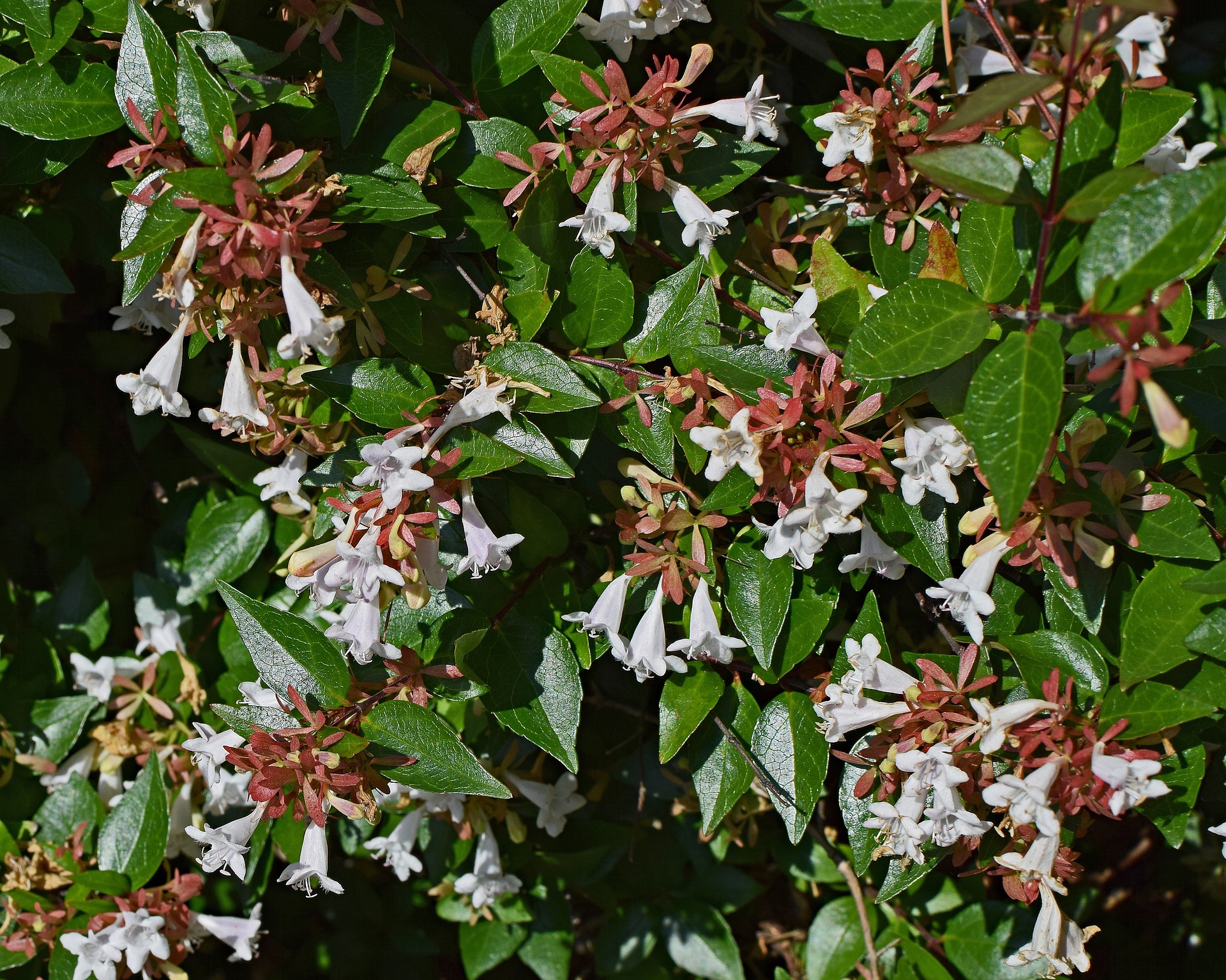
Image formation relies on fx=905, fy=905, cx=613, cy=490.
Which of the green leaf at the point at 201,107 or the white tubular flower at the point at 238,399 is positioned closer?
the green leaf at the point at 201,107

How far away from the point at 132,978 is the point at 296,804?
100 cm

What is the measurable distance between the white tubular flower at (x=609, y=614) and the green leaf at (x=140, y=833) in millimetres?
949

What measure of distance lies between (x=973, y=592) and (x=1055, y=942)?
1.88ft

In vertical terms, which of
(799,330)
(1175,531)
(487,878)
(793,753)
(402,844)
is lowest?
(487,878)

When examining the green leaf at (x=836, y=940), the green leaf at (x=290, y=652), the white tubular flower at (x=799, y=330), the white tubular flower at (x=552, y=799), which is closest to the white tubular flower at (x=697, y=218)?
the white tubular flower at (x=799, y=330)

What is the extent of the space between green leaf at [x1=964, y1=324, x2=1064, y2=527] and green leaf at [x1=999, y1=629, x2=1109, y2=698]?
1.52 feet

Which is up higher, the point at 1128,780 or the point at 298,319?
the point at 298,319

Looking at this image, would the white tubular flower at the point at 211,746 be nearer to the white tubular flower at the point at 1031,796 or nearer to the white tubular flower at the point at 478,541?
the white tubular flower at the point at 478,541

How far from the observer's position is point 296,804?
4.53 ft

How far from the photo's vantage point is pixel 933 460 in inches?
49.0

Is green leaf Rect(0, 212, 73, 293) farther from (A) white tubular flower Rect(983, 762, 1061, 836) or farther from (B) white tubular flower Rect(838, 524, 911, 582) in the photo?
(A) white tubular flower Rect(983, 762, 1061, 836)

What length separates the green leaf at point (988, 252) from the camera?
3.94 feet

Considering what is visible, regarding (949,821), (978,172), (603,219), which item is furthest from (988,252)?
(949,821)

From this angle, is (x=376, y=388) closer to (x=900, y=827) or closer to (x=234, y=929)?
(x=900, y=827)
